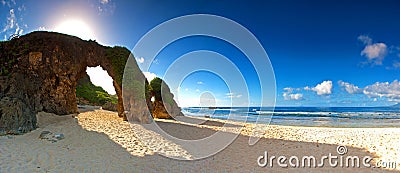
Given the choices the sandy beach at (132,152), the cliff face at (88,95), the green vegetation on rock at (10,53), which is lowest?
the sandy beach at (132,152)

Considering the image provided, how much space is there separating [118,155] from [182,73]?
721 centimetres

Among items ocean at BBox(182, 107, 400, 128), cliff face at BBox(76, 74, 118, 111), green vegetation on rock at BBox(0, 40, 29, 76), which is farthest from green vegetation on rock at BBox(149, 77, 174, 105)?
ocean at BBox(182, 107, 400, 128)

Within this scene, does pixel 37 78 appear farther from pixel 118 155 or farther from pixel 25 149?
pixel 118 155

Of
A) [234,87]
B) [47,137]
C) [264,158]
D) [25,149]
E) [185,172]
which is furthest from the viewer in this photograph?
[234,87]

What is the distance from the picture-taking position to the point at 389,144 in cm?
973

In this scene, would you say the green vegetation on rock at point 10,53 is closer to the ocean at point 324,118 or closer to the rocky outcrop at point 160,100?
the rocky outcrop at point 160,100

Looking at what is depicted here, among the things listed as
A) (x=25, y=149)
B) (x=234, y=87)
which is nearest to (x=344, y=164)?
(x=234, y=87)

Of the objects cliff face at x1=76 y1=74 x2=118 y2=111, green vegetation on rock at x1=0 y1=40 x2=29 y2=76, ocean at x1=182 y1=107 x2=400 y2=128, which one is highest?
green vegetation on rock at x1=0 y1=40 x2=29 y2=76

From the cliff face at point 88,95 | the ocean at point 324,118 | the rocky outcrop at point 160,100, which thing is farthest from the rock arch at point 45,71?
the ocean at point 324,118

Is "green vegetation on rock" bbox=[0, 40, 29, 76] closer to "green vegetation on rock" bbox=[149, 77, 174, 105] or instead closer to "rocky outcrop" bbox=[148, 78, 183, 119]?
"rocky outcrop" bbox=[148, 78, 183, 119]

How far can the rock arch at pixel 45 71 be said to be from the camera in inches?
406

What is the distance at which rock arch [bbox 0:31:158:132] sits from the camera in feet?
33.8

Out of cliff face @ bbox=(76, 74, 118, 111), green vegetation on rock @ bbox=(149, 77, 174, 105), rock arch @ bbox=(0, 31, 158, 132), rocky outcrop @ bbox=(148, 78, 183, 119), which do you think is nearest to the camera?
rock arch @ bbox=(0, 31, 158, 132)

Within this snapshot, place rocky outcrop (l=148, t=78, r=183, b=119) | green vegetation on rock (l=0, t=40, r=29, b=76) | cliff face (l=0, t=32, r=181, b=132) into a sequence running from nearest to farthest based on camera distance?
cliff face (l=0, t=32, r=181, b=132)
green vegetation on rock (l=0, t=40, r=29, b=76)
rocky outcrop (l=148, t=78, r=183, b=119)
